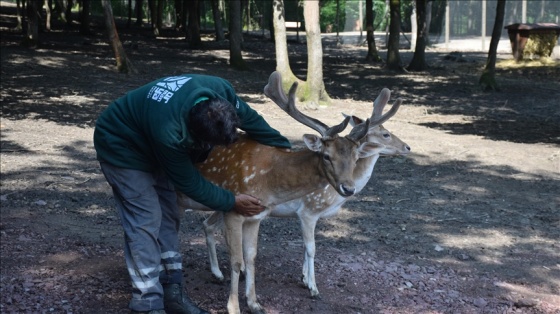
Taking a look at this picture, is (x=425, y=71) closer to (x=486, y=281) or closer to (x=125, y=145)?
(x=486, y=281)

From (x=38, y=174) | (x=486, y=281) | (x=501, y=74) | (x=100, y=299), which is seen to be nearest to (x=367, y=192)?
(x=486, y=281)

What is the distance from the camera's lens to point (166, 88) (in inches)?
179

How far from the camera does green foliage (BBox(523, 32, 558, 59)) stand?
26.9m

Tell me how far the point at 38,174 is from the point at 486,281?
5607 millimetres

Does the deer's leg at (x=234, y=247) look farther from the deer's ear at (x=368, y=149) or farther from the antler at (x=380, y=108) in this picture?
the antler at (x=380, y=108)

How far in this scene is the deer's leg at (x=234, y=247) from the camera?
5.08 metres

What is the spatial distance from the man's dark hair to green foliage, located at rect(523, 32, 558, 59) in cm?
2457

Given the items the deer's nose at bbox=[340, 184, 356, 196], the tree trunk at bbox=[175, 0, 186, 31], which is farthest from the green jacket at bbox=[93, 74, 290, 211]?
the tree trunk at bbox=[175, 0, 186, 31]

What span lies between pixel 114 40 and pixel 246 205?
13845mm

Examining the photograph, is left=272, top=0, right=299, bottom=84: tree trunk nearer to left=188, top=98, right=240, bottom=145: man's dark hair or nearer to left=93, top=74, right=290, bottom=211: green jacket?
left=93, top=74, right=290, bottom=211: green jacket

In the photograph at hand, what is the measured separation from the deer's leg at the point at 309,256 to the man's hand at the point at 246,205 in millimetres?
807

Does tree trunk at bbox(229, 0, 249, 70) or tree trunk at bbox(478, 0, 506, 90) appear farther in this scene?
tree trunk at bbox(229, 0, 249, 70)

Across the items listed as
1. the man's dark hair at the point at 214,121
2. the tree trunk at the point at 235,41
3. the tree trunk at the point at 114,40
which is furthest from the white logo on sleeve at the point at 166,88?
the tree trunk at the point at 235,41

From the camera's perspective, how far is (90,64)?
19172 millimetres
